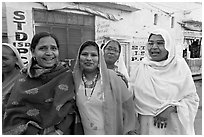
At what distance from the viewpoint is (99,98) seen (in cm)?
133

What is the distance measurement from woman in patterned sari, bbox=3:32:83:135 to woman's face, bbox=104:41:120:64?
0.71 meters

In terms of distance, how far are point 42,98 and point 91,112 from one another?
0.35m

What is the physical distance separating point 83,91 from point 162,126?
29.3 inches

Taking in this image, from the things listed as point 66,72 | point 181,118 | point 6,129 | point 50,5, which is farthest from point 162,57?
point 50,5

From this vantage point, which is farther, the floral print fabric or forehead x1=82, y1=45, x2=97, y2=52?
forehead x1=82, y1=45, x2=97, y2=52

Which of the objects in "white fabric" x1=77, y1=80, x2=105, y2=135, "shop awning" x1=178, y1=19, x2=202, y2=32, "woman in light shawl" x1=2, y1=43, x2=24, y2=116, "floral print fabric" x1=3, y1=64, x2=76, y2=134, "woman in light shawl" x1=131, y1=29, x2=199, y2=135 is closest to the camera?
"floral print fabric" x1=3, y1=64, x2=76, y2=134

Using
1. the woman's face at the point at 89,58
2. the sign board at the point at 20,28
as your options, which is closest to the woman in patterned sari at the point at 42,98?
the woman's face at the point at 89,58

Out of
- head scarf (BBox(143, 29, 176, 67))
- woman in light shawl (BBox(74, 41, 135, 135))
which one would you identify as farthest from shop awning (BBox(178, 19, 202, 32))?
woman in light shawl (BBox(74, 41, 135, 135))

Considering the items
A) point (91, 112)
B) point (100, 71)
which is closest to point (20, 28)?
point (100, 71)

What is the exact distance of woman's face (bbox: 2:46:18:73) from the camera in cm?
145

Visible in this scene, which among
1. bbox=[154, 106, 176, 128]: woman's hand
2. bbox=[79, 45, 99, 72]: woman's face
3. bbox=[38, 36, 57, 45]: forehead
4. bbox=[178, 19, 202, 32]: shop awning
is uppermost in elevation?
bbox=[178, 19, 202, 32]: shop awning

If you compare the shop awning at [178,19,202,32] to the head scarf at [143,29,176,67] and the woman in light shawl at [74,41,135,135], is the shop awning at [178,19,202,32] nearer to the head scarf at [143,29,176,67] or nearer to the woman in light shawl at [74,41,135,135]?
the head scarf at [143,29,176,67]

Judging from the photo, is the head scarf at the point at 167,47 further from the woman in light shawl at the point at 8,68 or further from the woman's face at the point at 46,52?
the woman in light shawl at the point at 8,68

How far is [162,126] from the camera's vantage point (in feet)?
5.05
